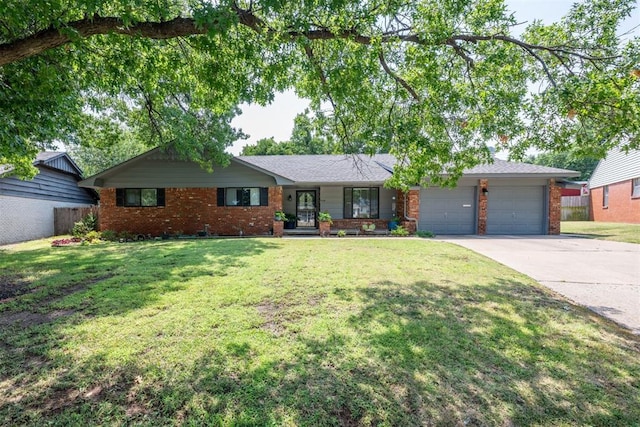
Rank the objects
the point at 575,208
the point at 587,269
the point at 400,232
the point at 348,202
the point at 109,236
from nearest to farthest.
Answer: the point at 587,269, the point at 109,236, the point at 400,232, the point at 348,202, the point at 575,208

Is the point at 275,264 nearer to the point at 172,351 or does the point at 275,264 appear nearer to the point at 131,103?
the point at 172,351

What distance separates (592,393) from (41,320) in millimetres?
6243

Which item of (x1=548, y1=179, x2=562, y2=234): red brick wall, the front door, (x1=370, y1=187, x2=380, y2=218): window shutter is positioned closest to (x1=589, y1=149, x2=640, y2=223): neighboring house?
(x1=548, y1=179, x2=562, y2=234): red brick wall

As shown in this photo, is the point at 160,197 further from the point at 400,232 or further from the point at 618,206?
the point at 618,206

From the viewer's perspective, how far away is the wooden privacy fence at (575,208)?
2411 cm

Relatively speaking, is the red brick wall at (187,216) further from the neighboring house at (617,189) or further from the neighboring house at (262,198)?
the neighboring house at (617,189)

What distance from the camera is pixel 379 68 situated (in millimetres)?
6328

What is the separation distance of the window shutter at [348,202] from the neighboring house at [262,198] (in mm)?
507

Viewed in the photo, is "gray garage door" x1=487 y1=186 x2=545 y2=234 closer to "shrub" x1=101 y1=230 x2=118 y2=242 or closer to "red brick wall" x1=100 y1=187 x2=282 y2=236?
"red brick wall" x1=100 y1=187 x2=282 y2=236

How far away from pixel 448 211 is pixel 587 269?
7.96 meters

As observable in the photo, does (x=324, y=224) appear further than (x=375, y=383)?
Yes

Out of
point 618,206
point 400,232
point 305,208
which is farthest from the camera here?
point 618,206

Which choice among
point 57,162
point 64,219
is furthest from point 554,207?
point 57,162

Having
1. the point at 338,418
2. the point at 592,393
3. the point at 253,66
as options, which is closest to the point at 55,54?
the point at 253,66
